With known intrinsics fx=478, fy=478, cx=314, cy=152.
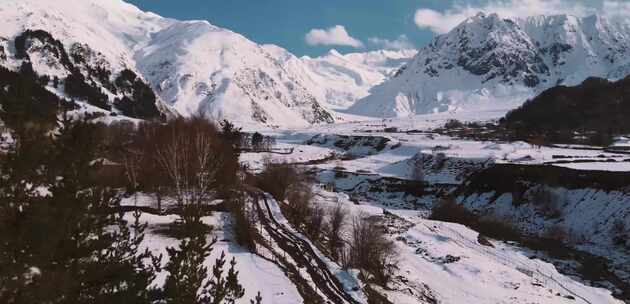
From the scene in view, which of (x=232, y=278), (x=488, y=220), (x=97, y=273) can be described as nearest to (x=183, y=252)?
(x=232, y=278)

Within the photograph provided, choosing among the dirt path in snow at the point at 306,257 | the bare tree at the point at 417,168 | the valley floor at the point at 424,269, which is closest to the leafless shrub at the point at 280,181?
the valley floor at the point at 424,269

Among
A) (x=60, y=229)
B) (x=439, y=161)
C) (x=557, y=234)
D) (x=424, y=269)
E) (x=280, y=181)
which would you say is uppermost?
(x=60, y=229)

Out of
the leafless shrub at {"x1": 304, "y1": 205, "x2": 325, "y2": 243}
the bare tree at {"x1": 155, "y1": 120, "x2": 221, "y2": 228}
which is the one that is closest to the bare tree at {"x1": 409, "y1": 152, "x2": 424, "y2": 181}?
the leafless shrub at {"x1": 304, "y1": 205, "x2": 325, "y2": 243}

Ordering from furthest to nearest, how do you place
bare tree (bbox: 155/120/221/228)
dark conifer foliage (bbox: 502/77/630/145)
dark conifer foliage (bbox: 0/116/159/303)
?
dark conifer foliage (bbox: 502/77/630/145) < bare tree (bbox: 155/120/221/228) < dark conifer foliage (bbox: 0/116/159/303)

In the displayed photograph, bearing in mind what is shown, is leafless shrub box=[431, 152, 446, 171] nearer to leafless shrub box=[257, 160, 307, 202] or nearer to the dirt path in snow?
leafless shrub box=[257, 160, 307, 202]

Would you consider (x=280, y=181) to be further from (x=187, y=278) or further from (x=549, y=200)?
(x=187, y=278)

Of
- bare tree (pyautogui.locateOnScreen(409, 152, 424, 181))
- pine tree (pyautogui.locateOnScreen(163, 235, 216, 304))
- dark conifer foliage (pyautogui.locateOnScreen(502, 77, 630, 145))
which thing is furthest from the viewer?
dark conifer foliage (pyautogui.locateOnScreen(502, 77, 630, 145))

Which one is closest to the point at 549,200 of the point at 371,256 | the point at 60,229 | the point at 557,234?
the point at 557,234

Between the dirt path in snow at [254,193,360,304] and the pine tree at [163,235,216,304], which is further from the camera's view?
the dirt path in snow at [254,193,360,304]

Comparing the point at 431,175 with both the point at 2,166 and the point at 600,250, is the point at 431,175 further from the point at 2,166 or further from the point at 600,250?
the point at 2,166

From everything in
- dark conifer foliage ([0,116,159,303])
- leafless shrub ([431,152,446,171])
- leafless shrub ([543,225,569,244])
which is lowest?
leafless shrub ([543,225,569,244])

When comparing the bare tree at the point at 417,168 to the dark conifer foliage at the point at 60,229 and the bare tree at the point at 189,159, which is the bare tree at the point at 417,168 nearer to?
the bare tree at the point at 189,159
